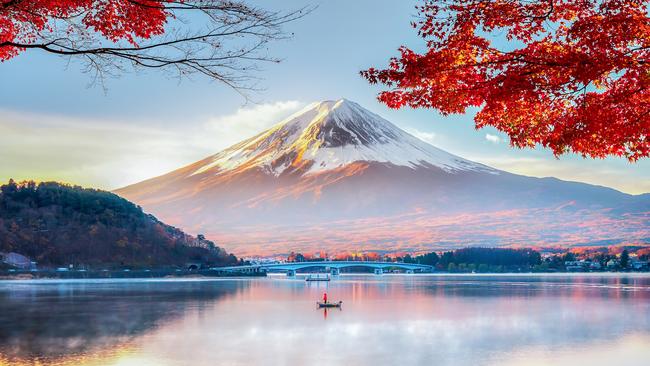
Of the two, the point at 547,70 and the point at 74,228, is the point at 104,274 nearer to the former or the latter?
the point at 74,228

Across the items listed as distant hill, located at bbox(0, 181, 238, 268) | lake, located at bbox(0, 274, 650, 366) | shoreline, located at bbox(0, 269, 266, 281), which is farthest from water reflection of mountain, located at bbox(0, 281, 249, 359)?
distant hill, located at bbox(0, 181, 238, 268)

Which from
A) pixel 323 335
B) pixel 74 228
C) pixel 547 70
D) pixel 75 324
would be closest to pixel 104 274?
pixel 74 228

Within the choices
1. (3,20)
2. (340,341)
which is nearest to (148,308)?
(340,341)

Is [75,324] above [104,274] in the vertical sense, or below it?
above

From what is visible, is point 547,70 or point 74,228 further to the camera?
point 74,228

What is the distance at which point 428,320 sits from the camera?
29.9 metres

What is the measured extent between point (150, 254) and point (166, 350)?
3994 inches

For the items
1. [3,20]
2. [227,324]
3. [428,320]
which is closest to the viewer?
[3,20]

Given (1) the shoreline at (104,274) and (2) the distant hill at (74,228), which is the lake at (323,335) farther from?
(2) the distant hill at (74,228)

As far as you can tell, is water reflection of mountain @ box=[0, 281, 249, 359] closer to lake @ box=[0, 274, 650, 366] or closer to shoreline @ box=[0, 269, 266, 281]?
lake @ box=[0, 274, 650, 366]

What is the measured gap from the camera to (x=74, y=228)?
113m

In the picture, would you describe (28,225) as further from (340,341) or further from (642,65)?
(642,65)

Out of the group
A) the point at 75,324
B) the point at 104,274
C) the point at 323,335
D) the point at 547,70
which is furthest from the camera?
the point at 104,274

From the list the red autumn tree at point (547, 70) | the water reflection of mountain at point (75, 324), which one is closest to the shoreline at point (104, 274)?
the water reflection of mountain at point (75, 324)
